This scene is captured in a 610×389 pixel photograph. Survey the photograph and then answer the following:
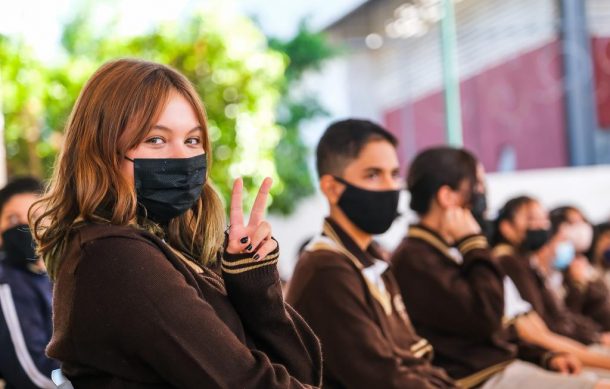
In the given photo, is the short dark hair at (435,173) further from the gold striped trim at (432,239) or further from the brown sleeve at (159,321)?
the brown sleeve at (159,321)

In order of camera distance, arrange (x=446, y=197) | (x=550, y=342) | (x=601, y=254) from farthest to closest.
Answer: (x=601, y=254) < (x=550, y=342) < (x=446, y=197)

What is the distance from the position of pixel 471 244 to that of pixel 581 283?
2324 mm

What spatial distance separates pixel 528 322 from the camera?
452 cm

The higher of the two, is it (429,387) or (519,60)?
(519,60)

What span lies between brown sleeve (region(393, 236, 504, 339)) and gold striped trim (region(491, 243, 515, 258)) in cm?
104

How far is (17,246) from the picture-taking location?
3.61 metres

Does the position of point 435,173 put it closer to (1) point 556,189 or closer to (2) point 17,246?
(2) point 17,246

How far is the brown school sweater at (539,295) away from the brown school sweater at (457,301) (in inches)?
33.7

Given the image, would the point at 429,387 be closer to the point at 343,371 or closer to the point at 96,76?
the point at 343,371

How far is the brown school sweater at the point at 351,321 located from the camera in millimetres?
3033

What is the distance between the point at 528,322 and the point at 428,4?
6382mm

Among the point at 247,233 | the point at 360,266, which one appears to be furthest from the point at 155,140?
the point at 360,266

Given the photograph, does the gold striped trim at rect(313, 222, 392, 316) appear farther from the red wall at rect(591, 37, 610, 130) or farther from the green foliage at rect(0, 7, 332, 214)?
the red wall at rect(591, 37, 610, 130)

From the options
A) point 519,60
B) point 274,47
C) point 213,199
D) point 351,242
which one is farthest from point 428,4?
point 213,199
